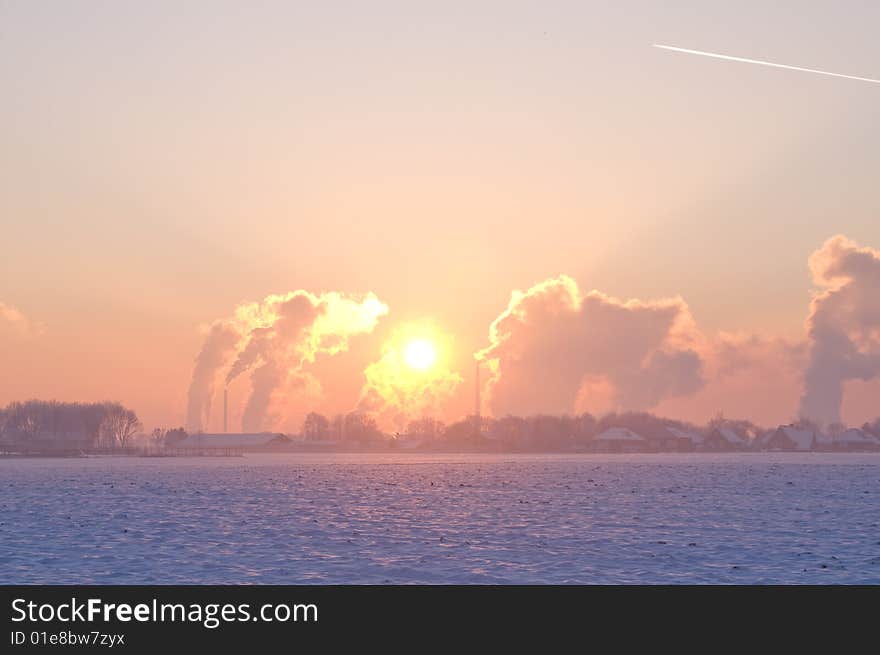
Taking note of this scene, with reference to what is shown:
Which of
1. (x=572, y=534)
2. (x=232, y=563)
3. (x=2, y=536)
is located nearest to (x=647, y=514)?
(x=572, y=534)

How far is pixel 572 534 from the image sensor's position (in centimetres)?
4581

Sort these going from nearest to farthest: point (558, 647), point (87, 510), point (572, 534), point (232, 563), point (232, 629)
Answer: point (558, 647), point (232, 629), point (232, 563), point (572, 534), point (87, 510)

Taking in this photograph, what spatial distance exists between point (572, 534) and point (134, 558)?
65.3 feet

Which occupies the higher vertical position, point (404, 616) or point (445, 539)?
point (404, 616)

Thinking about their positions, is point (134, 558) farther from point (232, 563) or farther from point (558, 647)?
point (558, 647)

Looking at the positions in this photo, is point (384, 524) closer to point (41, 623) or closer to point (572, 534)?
point (572, 534)

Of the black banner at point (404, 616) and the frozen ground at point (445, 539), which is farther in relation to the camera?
the frozen ground at point (445, 539)

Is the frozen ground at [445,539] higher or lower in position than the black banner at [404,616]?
lower

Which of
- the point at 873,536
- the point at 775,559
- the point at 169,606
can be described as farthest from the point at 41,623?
the point at 873,536

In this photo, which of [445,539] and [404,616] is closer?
[404,616]

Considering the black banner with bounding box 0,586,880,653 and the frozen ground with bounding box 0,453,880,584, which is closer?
the black banner with bounding box 0,586,880,653

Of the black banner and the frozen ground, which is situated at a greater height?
the black banner

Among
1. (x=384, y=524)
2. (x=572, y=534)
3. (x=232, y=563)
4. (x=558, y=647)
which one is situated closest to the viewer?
(x=558, y=647)

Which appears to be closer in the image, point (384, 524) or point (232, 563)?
point (232, 563)
